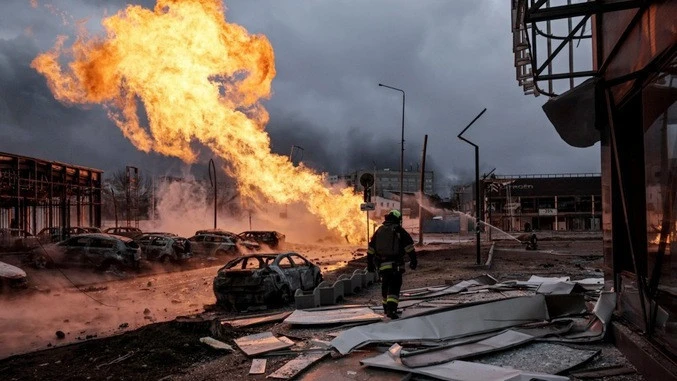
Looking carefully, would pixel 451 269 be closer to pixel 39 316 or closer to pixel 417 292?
pixel 417 292

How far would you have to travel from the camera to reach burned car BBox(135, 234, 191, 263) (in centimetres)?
2559

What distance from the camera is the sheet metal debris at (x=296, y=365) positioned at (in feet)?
21.0

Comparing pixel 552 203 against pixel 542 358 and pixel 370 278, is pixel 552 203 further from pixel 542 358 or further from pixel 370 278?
pixel 542 358

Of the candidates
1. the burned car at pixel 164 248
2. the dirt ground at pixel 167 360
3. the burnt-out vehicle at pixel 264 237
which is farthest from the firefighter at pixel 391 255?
the burnt-out vehicle at pixel 264 237

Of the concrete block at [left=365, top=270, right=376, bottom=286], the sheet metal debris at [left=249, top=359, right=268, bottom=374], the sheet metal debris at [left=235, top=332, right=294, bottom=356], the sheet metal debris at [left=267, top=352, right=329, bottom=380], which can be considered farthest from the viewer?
the concrete block at [left=365, top=270, right=376, bottom=286]

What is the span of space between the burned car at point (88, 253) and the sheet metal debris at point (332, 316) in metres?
13.9

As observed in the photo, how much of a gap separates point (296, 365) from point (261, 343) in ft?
4.79

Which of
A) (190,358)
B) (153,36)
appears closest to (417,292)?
(190,358)

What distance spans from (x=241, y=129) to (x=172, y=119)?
6.21 meters

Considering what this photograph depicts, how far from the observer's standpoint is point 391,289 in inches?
373

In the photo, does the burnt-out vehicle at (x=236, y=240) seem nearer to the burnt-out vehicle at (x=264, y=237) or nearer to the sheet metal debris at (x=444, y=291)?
the burnt-out vehicle at (x=264, y=237)

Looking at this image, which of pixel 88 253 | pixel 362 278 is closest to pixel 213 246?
pixel 88 253

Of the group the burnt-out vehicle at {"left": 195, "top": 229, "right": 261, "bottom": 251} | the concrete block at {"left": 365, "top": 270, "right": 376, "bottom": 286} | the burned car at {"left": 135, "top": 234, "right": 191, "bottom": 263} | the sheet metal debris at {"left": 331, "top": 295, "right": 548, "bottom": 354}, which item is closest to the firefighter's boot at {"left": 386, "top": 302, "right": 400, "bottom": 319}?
the sheet metal debris at {"left": 331, "top": 295, "right": 548, "bottom": 354}

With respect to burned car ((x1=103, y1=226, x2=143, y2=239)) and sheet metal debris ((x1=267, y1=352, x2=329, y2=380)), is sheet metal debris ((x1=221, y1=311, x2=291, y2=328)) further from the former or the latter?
burned car ((x1=103, y1=226, x2=143, y2=239))
